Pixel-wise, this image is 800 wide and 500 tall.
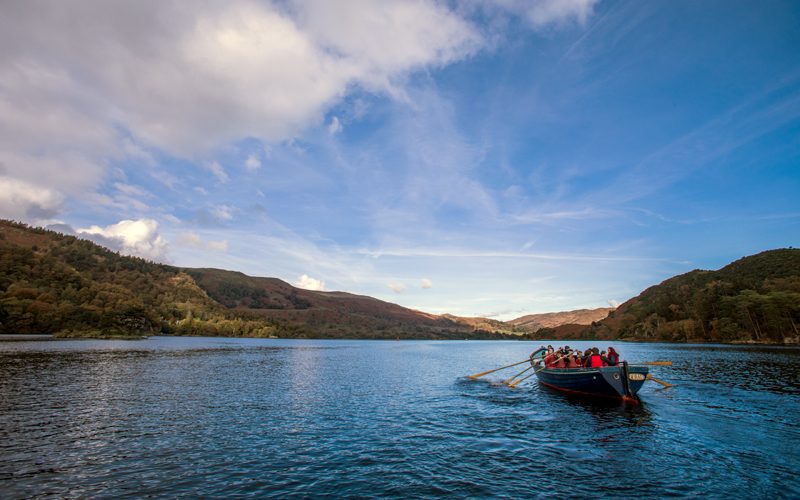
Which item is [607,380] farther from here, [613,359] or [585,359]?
[585,359]

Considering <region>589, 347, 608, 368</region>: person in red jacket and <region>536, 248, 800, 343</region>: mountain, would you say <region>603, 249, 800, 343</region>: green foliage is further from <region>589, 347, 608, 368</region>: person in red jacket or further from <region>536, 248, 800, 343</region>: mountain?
<region>589, 347, 608, 368</region>: person in red jacket

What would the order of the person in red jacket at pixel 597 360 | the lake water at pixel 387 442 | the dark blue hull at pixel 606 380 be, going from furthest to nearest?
the person in red jacket at pixel 597 360 < the dark blue hull at pixel 606 380 < the lake water at pixel 387 442

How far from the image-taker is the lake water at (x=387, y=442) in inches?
642

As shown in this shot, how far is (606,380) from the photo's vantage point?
3506 centimetres

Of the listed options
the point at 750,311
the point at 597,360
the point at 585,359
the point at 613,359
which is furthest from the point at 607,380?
the point at 750,311

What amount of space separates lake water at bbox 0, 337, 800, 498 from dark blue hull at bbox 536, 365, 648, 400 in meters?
1.50

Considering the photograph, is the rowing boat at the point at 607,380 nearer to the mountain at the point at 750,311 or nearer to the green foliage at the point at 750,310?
the green foliage at the point at 750,310

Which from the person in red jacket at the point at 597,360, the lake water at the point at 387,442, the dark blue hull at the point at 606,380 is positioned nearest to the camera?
the lake water at the point at 387,442

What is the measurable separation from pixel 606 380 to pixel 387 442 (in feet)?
74.3

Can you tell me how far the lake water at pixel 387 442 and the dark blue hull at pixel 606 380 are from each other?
4.91 ft

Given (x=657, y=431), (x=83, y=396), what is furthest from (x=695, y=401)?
(x=83, y=396)

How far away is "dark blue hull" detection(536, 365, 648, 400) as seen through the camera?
3431 cm

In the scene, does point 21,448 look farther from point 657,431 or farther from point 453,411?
point 657,431

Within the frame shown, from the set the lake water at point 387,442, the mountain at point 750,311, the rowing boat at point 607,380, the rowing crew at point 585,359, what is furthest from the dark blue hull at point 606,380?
the mountain at point 750,311
